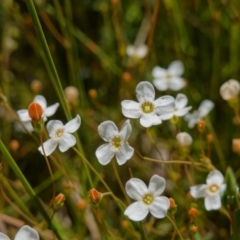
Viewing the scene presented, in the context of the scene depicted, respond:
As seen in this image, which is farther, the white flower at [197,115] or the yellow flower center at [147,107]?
the white flower at [197,115]

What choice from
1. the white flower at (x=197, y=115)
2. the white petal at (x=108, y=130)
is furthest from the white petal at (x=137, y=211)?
the white flower at (x=197, y=115)

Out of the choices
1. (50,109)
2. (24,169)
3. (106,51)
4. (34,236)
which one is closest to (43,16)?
(106,51)

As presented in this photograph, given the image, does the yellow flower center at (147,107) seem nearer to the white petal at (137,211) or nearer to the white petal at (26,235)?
the white petal at (137,211)

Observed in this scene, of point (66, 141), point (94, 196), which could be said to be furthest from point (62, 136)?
point (94, 196)

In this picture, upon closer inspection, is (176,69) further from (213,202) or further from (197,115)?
(213,202)

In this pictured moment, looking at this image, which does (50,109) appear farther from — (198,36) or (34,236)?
(198,36)

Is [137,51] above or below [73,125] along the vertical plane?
below
